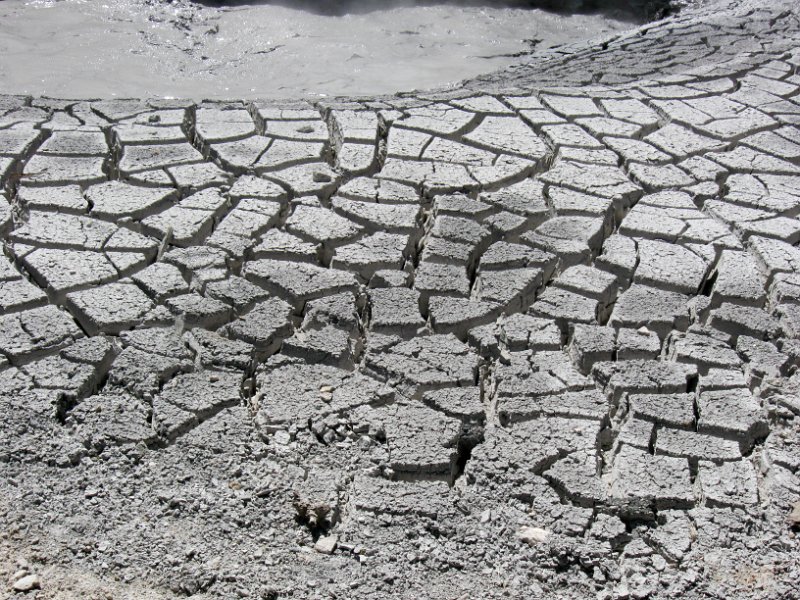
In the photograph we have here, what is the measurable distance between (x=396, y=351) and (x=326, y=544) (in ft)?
2.51

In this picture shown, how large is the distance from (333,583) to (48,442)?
89cm

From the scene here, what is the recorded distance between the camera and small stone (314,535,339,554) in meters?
2.28

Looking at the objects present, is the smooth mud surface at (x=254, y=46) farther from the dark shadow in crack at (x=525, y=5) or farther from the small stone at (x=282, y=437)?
the small stone at (x=282, y=437)

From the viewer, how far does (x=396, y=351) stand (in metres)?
2.90

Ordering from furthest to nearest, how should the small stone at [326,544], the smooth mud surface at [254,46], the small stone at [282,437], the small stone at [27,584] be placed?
the smooth mud surface at [254,46], the small stone at [282,437], the small stone at [326,544], the small stone at [27,584]

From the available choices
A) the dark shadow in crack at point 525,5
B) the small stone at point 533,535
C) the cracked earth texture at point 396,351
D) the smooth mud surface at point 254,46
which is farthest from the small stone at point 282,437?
the dark shadow in crack at point 525,5

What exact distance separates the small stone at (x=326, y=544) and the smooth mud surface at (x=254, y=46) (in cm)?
436

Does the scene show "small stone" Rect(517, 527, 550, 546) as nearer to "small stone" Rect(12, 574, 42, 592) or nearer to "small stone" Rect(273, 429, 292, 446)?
"small stone" Rect(273, 429, 292, 446)

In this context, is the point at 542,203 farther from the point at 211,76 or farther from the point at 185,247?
the point at 211,76

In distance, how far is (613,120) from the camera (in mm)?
4500

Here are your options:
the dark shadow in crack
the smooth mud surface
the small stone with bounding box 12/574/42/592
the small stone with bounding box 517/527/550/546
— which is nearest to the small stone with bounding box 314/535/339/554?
the small stone with bounding box 517/527/550/546

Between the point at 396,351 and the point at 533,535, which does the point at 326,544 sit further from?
the point at 396,351

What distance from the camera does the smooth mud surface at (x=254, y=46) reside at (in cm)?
638

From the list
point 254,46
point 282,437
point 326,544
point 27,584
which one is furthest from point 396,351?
point 254,46
